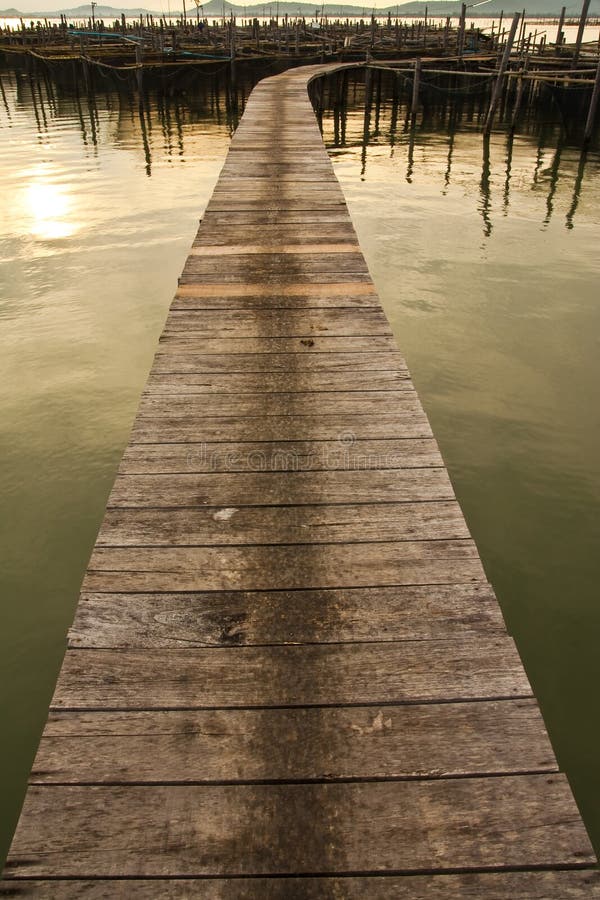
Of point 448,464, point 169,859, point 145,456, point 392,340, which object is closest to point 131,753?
point 169,859

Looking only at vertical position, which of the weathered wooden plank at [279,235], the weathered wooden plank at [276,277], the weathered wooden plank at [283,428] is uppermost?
the weathered wooden plank at [279,235]

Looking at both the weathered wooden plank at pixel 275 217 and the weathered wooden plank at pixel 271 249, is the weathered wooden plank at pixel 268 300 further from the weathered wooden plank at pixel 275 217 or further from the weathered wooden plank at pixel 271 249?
the weathered wooden plank at pixel 275 217

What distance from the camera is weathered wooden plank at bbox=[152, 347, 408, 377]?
156 inches

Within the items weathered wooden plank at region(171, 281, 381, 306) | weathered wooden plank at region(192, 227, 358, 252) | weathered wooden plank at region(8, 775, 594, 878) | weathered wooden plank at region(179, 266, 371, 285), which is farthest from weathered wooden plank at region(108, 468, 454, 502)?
weathered wooden plank at region(192, 227, 358, 252)

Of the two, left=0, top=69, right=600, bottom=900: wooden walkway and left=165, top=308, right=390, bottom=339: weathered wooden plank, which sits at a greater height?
left=165, top=308, right=390, bottom=339: weathered wooden plank

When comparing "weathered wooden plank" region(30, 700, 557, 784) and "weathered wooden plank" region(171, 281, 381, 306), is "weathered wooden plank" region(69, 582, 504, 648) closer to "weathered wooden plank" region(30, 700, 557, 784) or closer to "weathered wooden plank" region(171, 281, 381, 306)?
"weathered wooden plank" region(30, 700, 557, 784)

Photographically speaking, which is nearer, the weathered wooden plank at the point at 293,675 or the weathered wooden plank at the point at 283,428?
the weathered wooden plank at the point at 293,675

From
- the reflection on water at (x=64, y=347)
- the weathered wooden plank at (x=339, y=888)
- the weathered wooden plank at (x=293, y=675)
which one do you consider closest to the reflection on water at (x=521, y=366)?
the weathered wooden plank at (x=293, y=675)

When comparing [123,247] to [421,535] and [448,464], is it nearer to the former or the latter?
[448,464]

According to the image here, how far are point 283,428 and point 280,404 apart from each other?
277 millimetres

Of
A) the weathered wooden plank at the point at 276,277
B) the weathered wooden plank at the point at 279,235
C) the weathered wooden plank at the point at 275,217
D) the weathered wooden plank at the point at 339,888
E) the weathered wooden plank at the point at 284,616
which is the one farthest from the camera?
the weathered wooden plank at the point at 275,217

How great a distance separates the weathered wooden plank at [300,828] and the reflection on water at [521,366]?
1.28 meters

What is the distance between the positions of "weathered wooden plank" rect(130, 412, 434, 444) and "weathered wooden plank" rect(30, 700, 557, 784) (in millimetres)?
1600

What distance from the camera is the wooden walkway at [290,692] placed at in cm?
155
